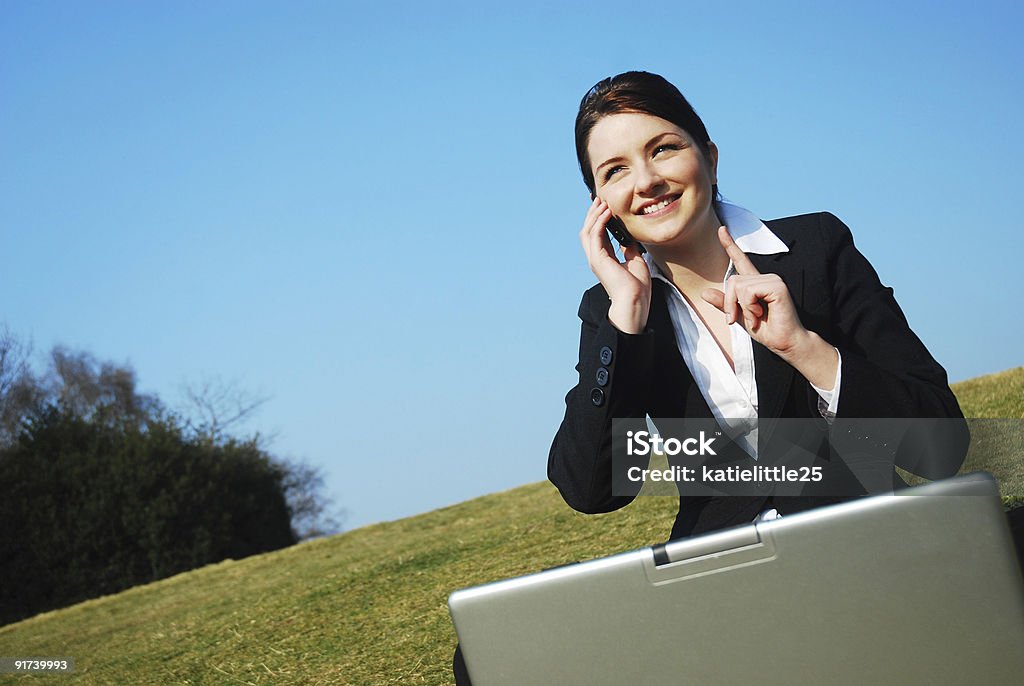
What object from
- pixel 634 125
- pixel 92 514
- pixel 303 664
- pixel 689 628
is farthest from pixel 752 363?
pixel 92 514

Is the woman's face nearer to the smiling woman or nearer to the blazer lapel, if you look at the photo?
the smiling woman

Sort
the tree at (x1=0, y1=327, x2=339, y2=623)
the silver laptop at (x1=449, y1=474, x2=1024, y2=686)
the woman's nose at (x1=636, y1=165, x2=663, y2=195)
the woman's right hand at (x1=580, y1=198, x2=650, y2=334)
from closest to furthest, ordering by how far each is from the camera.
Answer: the silver laptop at (x1=449, y1=474, x2=1024, y2=686), the woman's right hand at (x1=580, y1=198, x2=650, y2=334), the woman's nose at (x1=636, y1=165, x2=663, y2=195), the tree at (x1=0, y1=327, x2=339, y2=623)

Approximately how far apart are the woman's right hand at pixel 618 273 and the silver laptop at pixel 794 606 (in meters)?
0.93

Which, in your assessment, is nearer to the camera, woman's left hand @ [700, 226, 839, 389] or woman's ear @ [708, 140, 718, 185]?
woman's left hand @ [700, 226, 839, 389]

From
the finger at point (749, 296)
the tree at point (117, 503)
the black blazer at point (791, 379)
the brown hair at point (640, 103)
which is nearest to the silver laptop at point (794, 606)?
the finger at point (749, 296)

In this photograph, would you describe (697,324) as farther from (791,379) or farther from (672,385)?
(791,379)

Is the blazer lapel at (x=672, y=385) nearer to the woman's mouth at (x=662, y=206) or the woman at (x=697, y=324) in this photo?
the woman at (x=697, y=324)

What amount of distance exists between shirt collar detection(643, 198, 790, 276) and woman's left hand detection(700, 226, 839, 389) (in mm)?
375

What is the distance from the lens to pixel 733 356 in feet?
7.31

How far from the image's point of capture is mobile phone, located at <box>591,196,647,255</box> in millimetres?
2367

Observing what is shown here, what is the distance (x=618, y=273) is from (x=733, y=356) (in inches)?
12.7

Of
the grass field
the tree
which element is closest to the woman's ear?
the grass field

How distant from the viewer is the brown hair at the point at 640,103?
2.28 m

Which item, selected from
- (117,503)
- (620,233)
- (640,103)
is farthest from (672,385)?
(117,503)
